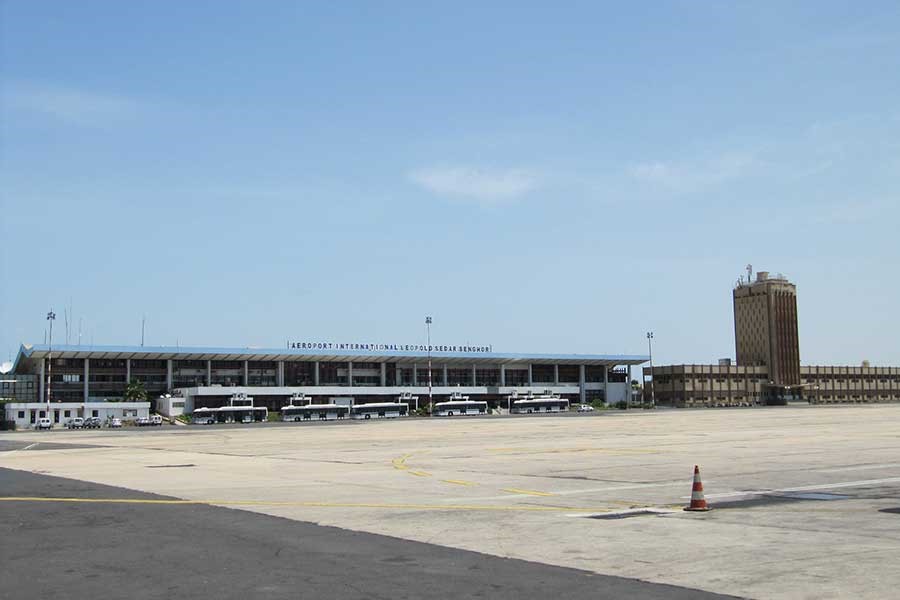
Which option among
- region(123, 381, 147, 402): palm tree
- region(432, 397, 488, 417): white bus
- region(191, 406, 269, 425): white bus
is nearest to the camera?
region(191, 406, 269, 425): white bus

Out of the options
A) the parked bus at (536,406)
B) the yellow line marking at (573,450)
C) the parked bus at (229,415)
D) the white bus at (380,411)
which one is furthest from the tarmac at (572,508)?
the parked bus at (536,406)

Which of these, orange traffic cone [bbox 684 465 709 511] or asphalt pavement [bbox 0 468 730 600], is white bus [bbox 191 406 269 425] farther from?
orange traffic cone [bbox 684 465 709 511]

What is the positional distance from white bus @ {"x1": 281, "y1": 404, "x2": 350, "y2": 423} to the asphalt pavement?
111578mm

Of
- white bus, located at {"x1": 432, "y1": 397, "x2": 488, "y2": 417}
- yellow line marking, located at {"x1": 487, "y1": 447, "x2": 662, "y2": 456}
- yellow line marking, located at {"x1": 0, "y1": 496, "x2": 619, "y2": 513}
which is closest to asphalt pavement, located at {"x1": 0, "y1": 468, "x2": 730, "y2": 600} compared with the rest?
yellow line marking, located at {"x1": 0, "y1": 496, "x2": 619, "y2": 513}

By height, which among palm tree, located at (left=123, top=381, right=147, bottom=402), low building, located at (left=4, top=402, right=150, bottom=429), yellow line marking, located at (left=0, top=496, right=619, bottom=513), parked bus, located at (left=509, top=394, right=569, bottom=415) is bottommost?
parked bus, located at (left=509, top=394, right=569, bottom=415)

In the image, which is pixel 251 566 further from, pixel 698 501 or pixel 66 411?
pixel 66 411

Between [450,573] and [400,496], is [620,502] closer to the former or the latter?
[400,496]

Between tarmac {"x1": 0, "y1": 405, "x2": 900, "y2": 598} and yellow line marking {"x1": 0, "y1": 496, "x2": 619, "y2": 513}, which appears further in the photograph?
yellow line marking {"x1": 0, "y1": 496, "x2": 619, "y2": 513}

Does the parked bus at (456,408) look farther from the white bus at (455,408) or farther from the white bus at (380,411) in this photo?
the white bus at (380,411)

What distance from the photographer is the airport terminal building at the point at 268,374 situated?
157875 millimetres

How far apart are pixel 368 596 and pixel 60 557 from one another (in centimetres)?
583

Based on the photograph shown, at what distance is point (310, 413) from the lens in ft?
431

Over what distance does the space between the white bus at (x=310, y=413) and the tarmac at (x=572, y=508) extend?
89.9 meters

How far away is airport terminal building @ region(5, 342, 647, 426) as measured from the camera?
518ft
